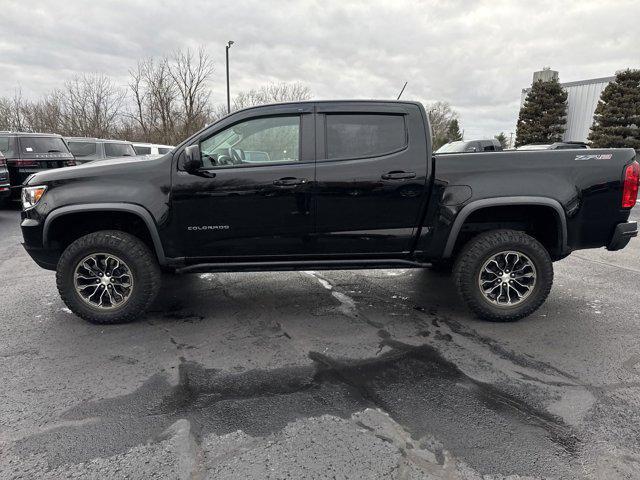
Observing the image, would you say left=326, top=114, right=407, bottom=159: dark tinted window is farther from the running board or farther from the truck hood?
the truck hood

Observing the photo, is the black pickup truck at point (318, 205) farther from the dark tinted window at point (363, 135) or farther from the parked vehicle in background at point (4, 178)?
the parked vehicle in background at point (4, 178)

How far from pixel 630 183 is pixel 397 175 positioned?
6.71ft

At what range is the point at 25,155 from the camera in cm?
1021

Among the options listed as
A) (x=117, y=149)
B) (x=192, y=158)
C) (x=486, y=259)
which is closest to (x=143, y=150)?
(x=117, y=149)

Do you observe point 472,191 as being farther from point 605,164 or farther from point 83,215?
point 83,215

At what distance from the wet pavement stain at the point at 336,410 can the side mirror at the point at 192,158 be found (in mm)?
1606

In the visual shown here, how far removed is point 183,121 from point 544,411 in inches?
1266

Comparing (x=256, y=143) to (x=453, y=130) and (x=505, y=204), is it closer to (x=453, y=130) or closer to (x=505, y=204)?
(x=505, y=204)

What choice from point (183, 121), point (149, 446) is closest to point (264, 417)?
point (149, 446)

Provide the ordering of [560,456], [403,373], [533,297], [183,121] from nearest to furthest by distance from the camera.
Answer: [560,456] → [403,373] → [533,297] → [183,121]

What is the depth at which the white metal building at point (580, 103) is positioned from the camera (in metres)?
24.2

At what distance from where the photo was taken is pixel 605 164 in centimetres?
372

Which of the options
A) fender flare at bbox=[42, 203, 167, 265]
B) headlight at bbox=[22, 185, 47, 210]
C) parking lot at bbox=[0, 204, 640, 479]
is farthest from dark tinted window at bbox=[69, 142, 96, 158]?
fender flare at bbox=[42, 203, 167, 265]

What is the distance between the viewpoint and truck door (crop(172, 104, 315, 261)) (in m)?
3.67
